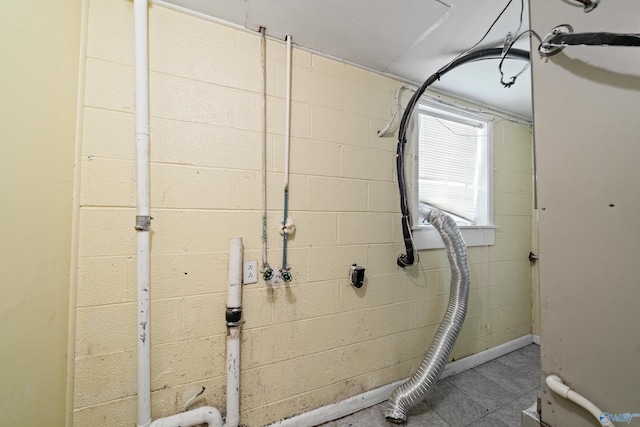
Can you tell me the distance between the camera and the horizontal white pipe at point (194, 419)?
1.04 metres

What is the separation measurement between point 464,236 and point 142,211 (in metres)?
2.37

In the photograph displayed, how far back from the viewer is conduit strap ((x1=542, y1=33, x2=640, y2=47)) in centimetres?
51

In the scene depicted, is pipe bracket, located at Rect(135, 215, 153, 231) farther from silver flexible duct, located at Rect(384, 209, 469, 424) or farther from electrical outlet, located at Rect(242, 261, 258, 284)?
silver flexible duct, located at Rect(384, 209, 469, 424)

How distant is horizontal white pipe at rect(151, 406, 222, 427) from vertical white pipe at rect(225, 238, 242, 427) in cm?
7

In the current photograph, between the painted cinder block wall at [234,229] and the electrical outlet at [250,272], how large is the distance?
48 millimetres

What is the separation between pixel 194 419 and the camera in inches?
42.3

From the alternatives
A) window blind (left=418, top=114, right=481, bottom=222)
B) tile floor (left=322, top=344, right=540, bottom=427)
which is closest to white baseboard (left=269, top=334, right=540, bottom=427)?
tile floor (left=322, top=344, right=540, bottom=427)

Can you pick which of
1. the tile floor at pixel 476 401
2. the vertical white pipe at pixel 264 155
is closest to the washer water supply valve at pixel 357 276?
the vertical white pipe at pixel 264 155

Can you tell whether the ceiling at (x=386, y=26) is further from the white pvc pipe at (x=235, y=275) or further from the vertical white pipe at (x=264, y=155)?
the white pvc pipe at (x=235, y=275)

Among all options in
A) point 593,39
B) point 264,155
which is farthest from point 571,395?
point 264,155

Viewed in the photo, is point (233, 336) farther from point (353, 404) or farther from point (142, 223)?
point (353, 404)

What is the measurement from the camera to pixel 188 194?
115cm

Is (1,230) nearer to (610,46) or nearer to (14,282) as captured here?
(14,282)

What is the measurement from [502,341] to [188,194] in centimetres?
306
